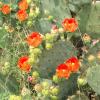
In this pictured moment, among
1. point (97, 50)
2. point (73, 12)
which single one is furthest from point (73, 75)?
point (73, 12)

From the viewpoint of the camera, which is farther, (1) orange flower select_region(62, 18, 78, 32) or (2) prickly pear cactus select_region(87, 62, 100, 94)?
(1) orange flower select_region(62, 18, 78, 32)

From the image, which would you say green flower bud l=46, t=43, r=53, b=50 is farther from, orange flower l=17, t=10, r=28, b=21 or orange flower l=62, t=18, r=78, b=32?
orange flower l=17, t=10, r=28, b=21

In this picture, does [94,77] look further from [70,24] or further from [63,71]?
[70,24]

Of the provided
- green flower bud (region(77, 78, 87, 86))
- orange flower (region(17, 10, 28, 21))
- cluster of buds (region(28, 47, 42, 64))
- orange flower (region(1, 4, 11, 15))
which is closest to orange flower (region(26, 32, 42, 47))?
cluster of buds (region(28, 47, 42, 64))

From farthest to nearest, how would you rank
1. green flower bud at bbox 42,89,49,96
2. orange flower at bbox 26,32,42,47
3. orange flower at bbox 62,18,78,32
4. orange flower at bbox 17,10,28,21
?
orange flower at bbox 17,10,28,21
orange flower at bbox 62,18,78,32
orange flower at bbox 26,32,42,47
green flower bud at bbox 42,89,49,96

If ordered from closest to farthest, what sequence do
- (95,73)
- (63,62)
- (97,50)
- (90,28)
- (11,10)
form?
(95,73) → (63,62) → (97,50) → (90,28) → (11,10)

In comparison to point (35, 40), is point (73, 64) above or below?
below

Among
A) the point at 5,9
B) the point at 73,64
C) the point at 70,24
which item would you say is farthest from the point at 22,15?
the point at 73,64

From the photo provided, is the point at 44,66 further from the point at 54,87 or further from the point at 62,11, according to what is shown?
the point at 62,11
